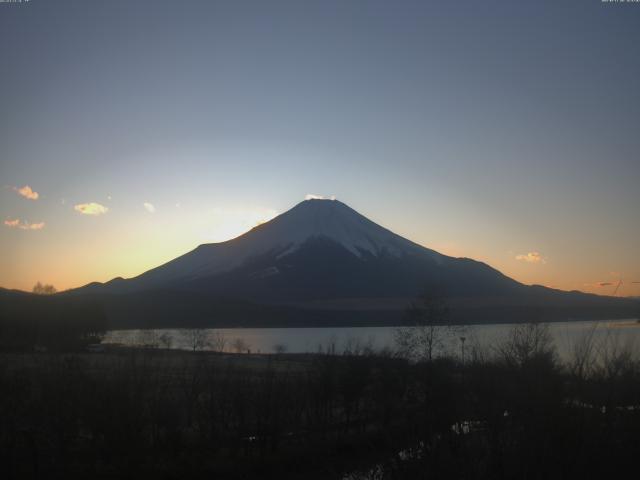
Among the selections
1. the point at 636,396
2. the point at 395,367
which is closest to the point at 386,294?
the point at 395,367

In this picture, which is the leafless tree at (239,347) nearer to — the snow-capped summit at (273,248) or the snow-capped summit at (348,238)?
the snow-capped summit at (273,248)

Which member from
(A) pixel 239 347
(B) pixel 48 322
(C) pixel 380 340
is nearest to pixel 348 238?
(A) pixel 239 347

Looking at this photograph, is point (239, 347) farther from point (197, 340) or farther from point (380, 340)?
point (380, 340)

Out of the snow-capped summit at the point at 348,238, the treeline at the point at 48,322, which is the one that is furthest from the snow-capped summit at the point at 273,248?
the treeline at the point at 48,322

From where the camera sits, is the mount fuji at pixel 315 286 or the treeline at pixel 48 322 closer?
the treeline at pixel 48 322

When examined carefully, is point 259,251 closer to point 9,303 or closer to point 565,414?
point 9,303

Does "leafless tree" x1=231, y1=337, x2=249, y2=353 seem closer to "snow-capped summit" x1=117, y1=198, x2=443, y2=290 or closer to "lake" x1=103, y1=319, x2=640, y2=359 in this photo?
"lake" x1=103, y1=319, x2=640, y2=359
